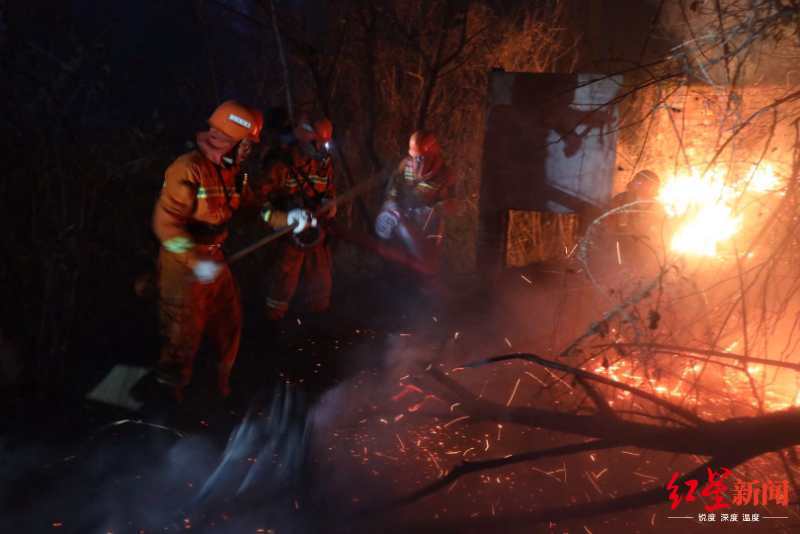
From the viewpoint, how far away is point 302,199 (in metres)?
5.70

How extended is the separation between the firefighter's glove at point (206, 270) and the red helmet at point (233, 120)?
36.5 inches

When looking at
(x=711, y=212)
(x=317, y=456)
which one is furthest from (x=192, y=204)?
(x=711, y=212)

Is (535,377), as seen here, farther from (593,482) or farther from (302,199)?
(302,199)

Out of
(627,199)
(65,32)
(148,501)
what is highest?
(65,32)

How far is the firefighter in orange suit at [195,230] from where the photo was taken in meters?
4.07

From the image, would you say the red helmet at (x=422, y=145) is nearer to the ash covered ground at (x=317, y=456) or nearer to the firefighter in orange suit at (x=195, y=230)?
the ash covered ground at (x=317, y=456)

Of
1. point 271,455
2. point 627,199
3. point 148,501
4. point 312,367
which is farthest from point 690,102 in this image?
point 148,501

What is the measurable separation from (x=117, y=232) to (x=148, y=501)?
3469mm

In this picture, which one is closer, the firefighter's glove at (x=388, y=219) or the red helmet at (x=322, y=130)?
the red helmet at (x=322, y=130)

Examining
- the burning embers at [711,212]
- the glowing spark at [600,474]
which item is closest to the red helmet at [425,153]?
the burning embers at [711,212]

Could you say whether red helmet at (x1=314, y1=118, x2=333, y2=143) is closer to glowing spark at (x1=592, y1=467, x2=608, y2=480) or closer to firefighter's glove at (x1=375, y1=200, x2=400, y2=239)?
firefighter's glove at (x1=375, y1=200, x2=400, y2=239)

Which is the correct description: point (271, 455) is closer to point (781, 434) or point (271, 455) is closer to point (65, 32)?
point (781, 434)

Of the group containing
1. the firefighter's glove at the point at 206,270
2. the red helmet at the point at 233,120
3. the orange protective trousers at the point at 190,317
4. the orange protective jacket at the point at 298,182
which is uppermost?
the red helmet at the point at 233,120

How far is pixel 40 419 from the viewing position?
4.35 meters
